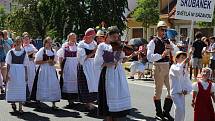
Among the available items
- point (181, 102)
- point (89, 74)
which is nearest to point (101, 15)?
point (89, 74)

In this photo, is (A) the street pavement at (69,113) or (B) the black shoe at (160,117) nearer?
(B) the black shoe at (160,117)

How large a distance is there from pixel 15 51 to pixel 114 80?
12.4 ft

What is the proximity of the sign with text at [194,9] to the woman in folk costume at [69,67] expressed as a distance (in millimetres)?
2620

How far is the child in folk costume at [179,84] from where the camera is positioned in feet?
29.0

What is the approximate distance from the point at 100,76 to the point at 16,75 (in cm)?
350

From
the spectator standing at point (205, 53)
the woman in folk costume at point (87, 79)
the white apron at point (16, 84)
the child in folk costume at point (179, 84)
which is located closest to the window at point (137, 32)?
the spectator standing at point (205, 53)

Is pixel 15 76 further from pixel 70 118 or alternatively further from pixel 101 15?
pixel 101 15

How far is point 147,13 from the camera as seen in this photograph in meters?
45.1

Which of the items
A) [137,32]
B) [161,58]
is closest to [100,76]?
[161,58]

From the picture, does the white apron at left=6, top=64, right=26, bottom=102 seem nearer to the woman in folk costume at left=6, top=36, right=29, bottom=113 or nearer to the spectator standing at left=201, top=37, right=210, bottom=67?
the woman in folk costume at left=6, top=36, right=29, bottom=113

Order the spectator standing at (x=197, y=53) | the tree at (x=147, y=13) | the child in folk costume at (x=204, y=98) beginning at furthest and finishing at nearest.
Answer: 1. the tree at (x=147, y=13)
2. the spectator standing at (x=197, y=53)
3. the child in folk costume at (x=204, y=98)

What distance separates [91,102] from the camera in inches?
462

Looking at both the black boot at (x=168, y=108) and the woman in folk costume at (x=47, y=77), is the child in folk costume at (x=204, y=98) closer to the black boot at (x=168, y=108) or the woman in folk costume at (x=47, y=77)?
the black boot at (x=168, y=108)

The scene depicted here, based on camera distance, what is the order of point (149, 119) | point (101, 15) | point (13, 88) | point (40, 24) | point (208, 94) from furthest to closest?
point (40, 24), point (101, 15), point (13, 88), point (149, 119), point (208, 94)
